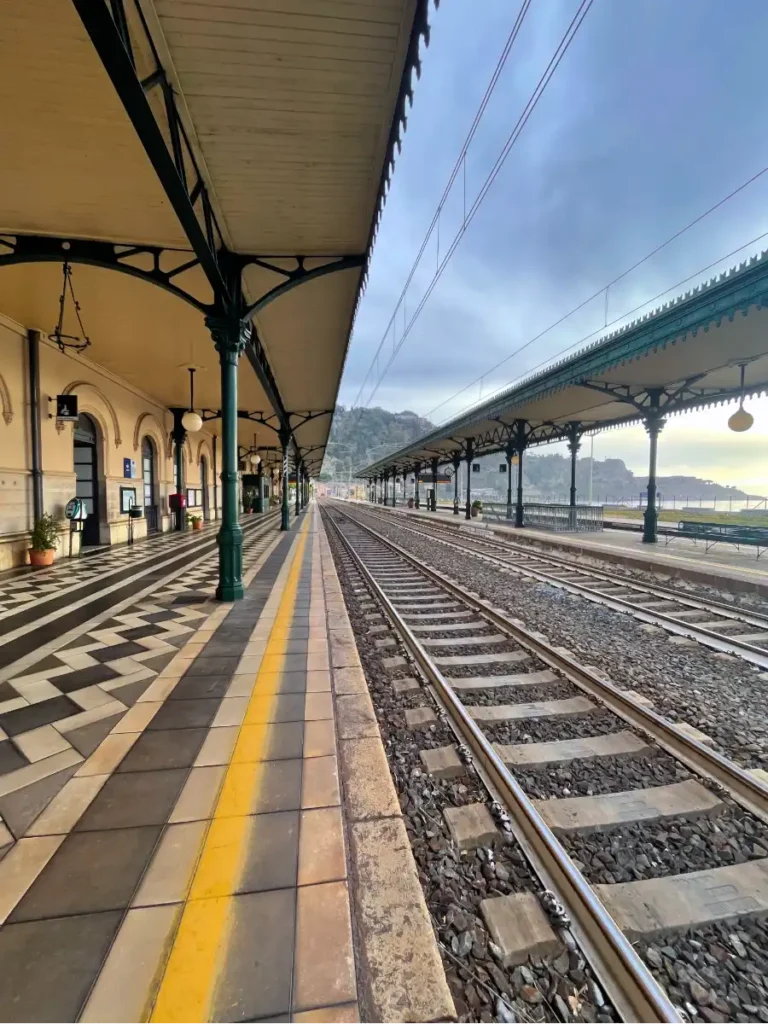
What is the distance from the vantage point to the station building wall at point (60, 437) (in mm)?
8242

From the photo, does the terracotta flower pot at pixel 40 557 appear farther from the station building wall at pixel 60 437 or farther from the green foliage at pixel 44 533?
the station building wall at pixel 60 437

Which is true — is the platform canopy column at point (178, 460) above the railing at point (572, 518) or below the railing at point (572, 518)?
above

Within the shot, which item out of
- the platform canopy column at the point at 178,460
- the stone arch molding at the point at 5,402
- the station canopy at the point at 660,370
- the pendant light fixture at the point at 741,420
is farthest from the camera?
the platform canopy column at the point at 178,460

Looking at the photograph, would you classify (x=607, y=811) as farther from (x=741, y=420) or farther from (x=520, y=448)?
(x=520, y=448)

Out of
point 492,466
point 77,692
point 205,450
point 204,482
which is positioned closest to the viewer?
point 77,692

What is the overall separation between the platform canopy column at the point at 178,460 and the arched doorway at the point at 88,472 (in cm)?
414

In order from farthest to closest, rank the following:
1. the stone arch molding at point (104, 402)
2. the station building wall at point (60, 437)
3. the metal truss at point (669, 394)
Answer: the metal truss at point (669, 394) → the stone arch molding at point (104, 402) → the station building wall at point (60, 437)

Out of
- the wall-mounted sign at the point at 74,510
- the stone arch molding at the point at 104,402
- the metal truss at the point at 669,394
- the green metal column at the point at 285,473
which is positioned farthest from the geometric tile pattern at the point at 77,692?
the metal truss at the point at 669,394

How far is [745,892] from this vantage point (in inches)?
72.4

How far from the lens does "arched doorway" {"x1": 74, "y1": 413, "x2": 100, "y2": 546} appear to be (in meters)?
11.4

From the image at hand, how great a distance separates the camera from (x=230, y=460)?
6.03m

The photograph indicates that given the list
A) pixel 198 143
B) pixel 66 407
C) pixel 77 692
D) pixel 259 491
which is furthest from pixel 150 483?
pixel 259 491

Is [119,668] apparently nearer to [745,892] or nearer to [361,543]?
[745,892]

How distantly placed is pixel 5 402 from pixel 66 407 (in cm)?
118
